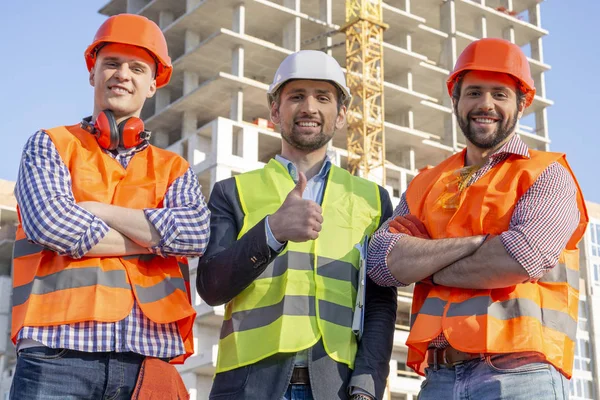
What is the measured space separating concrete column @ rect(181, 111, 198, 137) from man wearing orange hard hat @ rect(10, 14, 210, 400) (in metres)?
48.1

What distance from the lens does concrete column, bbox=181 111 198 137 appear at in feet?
174

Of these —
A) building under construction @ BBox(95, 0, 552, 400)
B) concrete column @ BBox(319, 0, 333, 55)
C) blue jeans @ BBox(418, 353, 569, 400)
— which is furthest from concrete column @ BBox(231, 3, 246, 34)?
blue jeans @ BBox(418, 353, 569, 400)

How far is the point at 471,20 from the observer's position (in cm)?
6481

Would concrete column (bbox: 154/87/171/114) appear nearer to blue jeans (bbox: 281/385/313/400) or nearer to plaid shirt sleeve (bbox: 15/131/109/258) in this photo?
plaid shirt sleeve (bbox: 15/131/109/258)

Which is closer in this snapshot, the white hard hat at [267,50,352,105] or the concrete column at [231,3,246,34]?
the white hard hat at [267,50,352,105]

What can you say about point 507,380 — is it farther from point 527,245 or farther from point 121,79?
point 121,79

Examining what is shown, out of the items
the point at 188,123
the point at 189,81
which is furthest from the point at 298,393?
the point at 189,81

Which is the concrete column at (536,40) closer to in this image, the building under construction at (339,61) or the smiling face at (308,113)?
the building under construction at (339,61)

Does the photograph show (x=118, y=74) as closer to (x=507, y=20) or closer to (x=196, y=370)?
(x=196, y=370)

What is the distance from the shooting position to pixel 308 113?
533cm

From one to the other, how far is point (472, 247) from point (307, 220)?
2.73 ft

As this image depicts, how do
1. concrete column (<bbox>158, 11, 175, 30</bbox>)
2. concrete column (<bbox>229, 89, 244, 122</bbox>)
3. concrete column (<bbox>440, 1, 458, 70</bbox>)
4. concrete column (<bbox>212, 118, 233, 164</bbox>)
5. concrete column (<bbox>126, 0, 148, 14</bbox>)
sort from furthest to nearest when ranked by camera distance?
concrete column (<bbox>440, 1, 458, 70</bbox>), concrete column (<bbox>126, 0, 148, 14</bbox>), concrete column (<bbox>158, 11, 175, 30</bbox>), concrete column (<bbox>229, 89, 244, 122</bbox>), concrete column (<bbox>212, 118, 233, 164</bbox>)

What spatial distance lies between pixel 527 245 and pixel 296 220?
1.10m

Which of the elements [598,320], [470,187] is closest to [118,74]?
[470,187]
